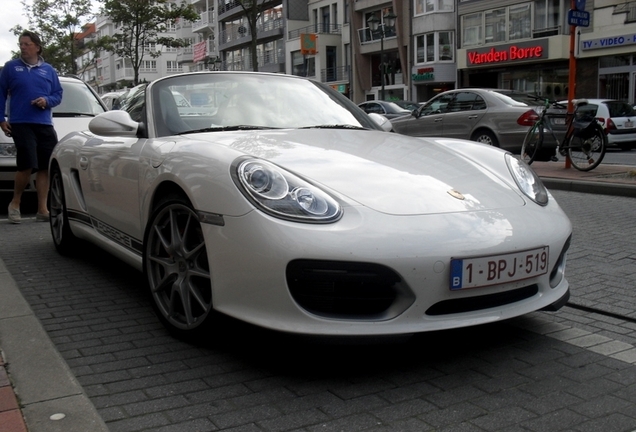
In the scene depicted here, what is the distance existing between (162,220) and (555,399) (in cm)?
193

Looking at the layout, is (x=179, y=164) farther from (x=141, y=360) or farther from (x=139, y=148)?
(x=141, y=360)

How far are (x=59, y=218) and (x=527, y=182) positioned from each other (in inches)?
Result: 142

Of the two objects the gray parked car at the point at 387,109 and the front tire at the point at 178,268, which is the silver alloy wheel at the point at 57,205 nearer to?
the front tire at the point at 178,268

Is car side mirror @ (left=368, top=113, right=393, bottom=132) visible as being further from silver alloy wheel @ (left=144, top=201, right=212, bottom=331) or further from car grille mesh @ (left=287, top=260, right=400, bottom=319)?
car grille mesh @ (left=287, top=260, right=400, bottom=319)

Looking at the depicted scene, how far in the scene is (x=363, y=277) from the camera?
269 centimetres

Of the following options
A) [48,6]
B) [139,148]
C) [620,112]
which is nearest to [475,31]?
[620,112]

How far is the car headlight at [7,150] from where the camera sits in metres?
7.83

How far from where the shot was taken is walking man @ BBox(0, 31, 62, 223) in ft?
22.5

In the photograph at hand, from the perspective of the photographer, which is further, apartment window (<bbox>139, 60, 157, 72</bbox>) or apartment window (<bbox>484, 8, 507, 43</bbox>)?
apartment window (<bbox>139, 60, 157, 72</bbox>)

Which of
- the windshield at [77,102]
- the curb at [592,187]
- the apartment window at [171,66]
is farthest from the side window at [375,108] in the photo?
the apartment window at [171,66]

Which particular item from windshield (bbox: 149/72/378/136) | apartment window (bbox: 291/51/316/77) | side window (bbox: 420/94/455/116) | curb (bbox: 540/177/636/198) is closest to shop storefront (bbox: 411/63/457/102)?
apartment window (bbox: 291/51/316/77)

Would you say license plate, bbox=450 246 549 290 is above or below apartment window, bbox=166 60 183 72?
below

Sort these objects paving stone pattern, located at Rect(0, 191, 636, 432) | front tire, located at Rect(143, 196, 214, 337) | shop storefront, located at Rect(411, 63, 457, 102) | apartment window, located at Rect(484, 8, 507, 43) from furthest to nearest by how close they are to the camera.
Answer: shop storefront, located at Rect(411, 63, 457, 102), apartment window, located at Rect(484, 8, 507, 43), front tire, located at Rect(143, 196, 214, 337), paving stone pattern, located at Rect(0, 191, 636, 432)

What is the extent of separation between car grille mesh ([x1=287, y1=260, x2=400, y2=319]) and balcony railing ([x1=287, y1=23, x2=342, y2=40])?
48.4 meters
